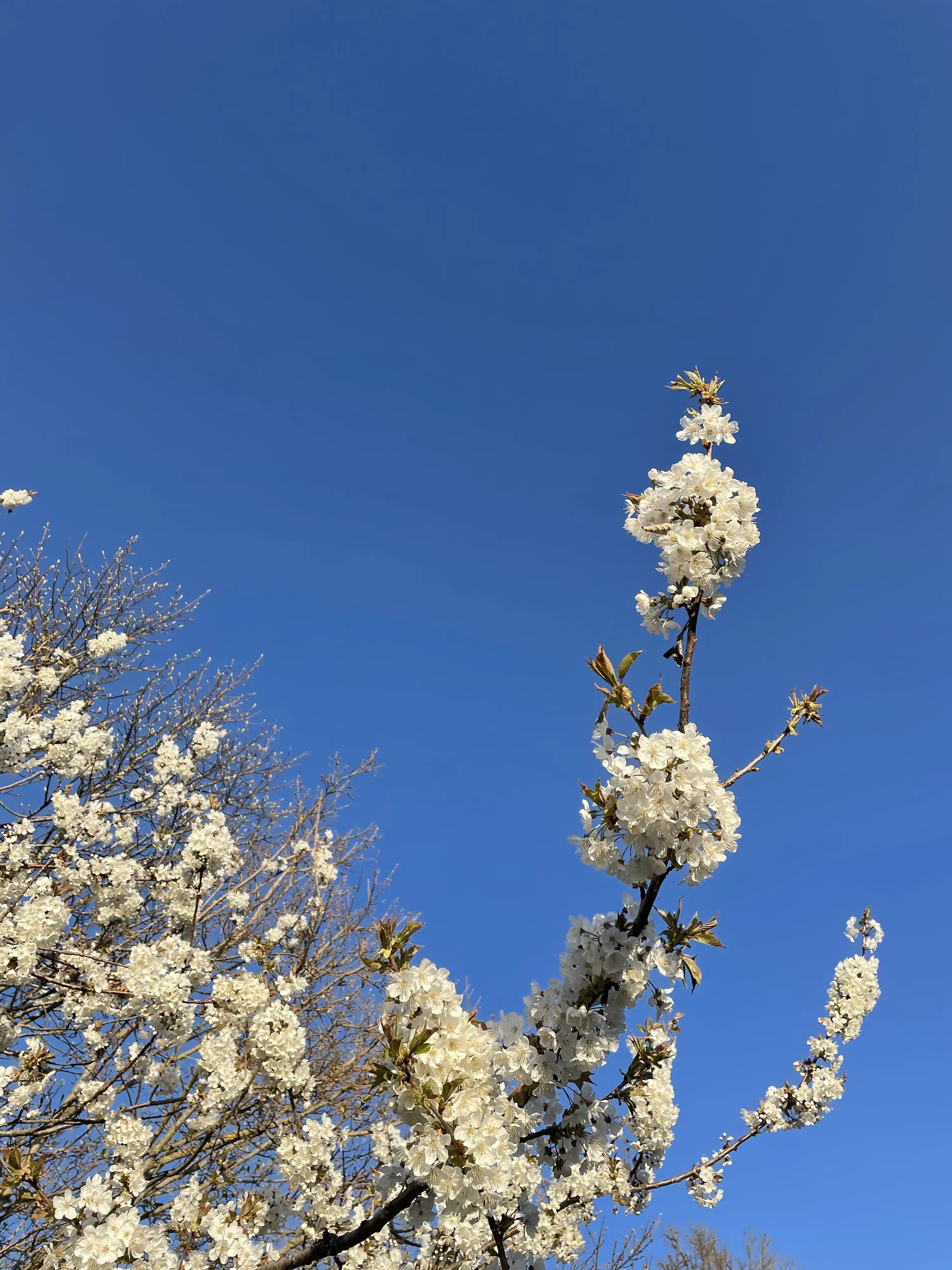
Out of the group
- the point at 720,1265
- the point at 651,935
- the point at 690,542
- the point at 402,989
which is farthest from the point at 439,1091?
the point at 720,1265

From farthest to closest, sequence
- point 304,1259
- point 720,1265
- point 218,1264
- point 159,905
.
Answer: point 720,1265 < point 159,905 < point 218,1264 < point 304,1259

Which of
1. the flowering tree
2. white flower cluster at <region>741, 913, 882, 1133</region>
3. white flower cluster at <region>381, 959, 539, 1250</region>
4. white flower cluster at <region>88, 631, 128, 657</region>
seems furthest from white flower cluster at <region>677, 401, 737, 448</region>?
white flower cluster at <region>88, 631, 128, 657</region>

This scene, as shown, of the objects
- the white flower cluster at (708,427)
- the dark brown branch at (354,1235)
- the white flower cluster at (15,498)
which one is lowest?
the dark brown branch at (354,1235)

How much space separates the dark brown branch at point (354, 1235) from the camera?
2.14m

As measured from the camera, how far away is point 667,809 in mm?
2162

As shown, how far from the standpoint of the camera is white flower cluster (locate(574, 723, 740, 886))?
2.17 metres

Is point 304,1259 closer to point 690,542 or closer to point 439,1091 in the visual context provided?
point 439,1091

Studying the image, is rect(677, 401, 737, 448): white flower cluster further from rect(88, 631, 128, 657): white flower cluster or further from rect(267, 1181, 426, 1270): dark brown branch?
rect(88, 631, 128, 657): white flower cluster

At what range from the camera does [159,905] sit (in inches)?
305

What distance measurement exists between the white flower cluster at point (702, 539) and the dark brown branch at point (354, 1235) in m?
1.83

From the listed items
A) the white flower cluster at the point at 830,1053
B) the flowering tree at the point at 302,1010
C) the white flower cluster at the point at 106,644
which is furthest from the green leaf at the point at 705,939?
the white flower cluster at the point at 106,644

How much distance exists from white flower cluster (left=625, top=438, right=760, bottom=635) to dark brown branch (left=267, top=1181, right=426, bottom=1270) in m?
1.83

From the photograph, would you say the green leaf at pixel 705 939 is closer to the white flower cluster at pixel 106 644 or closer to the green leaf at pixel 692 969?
the green leaf at pixel 692 969

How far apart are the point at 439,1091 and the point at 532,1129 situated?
42 centimetres
